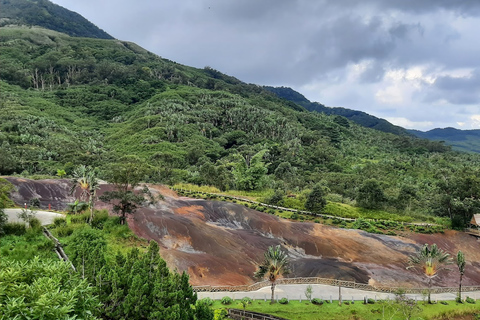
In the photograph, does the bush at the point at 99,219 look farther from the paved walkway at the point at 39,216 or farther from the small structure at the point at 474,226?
the small structure at the point at 474,226

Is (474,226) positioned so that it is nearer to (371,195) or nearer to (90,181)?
(371,195)

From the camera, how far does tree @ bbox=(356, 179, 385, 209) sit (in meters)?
53.6

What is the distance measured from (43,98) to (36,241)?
124030 millimetres

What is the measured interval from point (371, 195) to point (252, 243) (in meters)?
26.1

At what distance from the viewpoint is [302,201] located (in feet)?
176

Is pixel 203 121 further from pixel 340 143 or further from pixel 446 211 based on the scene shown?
pixel 446 211

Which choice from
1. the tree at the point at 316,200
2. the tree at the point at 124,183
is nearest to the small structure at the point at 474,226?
the tree at the point at 316,200

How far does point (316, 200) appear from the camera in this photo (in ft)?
160

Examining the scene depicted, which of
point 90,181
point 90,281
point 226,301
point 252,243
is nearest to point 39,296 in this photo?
point 90,281

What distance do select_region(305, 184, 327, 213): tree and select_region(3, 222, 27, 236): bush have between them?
3743cm

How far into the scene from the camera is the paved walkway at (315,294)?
29.2 meters

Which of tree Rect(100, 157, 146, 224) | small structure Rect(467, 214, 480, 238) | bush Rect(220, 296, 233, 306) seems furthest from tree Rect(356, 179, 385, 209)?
tree Rect(100, 157, 146, 224)

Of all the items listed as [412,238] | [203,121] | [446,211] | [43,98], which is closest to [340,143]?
[203,121]

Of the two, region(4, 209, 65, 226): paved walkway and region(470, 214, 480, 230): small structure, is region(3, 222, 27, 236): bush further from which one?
region(470, 214, 480, 230): small structure
